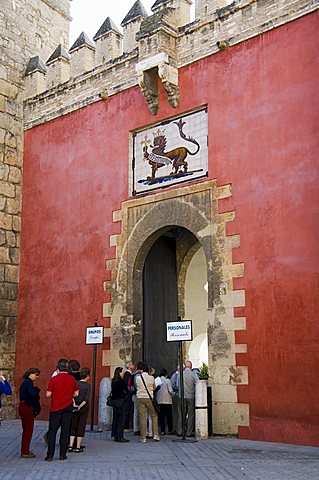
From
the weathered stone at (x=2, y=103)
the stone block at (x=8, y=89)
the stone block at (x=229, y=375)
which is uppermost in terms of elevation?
the stone block at (x=8, y=89)

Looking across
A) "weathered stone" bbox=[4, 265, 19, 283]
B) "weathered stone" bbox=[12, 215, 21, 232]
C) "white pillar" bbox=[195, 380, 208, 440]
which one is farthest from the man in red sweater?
"weathered stone" bbox=[12, 215, 21, 232]

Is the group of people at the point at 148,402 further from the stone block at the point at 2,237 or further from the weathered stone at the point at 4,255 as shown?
the stone block at the point at 2,237

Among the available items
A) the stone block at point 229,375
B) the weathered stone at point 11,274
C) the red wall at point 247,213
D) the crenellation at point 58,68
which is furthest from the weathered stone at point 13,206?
the stone block at point 229,375

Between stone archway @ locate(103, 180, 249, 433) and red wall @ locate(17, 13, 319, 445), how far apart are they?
183mm

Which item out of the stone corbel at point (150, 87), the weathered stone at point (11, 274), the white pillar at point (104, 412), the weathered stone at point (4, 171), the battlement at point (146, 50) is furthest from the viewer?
the weathered stone at point (4, 171)

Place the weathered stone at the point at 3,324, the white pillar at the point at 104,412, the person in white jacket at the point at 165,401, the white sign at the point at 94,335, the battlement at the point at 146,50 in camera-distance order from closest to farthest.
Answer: the person in white jacket at the point at 165,401
the battlement at the point at 146,50
the white sign at the point at 94,335
the white pillar at the point at 104,412
the weathered stone at the point at 3,324

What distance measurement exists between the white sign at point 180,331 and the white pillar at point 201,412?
0.83 metres

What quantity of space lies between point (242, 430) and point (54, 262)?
5137 millimetres

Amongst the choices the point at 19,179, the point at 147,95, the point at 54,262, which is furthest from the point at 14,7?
the point at 54,262

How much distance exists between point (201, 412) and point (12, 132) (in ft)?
24.0

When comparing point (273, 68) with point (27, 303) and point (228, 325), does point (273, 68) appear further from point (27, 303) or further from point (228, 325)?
point (27, 303)

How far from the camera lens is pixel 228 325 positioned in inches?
356

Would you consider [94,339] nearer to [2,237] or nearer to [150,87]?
[2,237]

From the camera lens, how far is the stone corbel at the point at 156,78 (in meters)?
10.3
